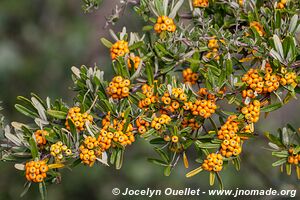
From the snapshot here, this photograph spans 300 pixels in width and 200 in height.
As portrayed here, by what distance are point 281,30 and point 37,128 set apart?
590mm

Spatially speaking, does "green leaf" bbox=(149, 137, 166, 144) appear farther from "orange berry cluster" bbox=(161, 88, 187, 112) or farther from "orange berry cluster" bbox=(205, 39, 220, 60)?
"orange berry cluster" bbox=(205, 39, 220, 60)

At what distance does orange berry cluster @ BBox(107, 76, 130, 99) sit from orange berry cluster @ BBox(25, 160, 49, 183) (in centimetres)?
21

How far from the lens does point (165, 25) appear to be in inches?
52.3

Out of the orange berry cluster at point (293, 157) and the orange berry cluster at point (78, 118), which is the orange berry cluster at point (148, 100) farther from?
the orange berry cluster at point (293, 157)

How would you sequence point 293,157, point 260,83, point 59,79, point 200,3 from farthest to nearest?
1. point 59,79
2. point 200,3
3. point 293,157
4. point 260,83

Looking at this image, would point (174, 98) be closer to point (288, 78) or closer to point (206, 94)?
point (206, 94)

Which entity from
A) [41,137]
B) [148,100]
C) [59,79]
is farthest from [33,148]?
[59,79]

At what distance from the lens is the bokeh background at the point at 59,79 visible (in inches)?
113

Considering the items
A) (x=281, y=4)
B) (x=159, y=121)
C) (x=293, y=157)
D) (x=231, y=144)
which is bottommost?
(x=293, y=157)

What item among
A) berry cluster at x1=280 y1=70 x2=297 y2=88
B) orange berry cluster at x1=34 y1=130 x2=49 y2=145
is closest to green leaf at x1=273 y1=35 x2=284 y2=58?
berry cluster at x1=280 y1=70 x2=297 y2=88

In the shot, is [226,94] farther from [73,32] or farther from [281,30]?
[73,32]

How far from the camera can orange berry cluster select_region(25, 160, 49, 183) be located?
4.00 feet

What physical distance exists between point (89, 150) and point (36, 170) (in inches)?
4.8

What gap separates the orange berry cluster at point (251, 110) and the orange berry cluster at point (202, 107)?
0.06 m
